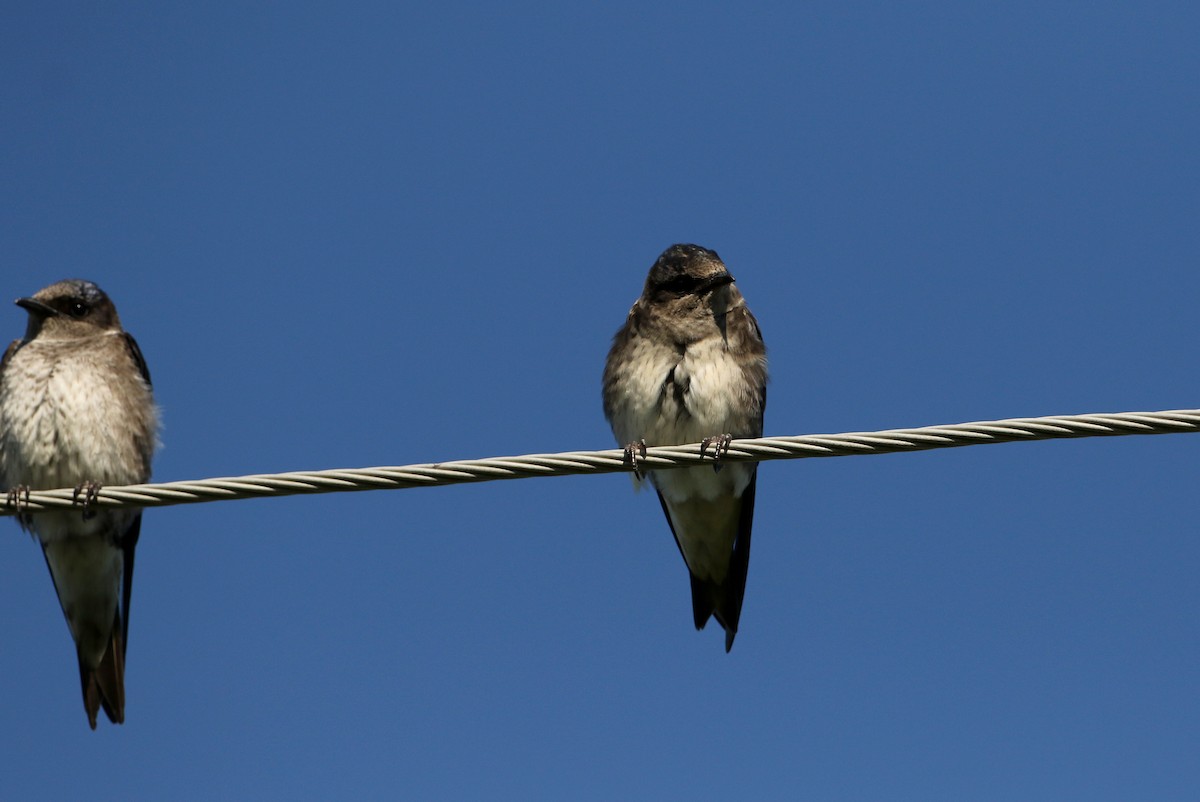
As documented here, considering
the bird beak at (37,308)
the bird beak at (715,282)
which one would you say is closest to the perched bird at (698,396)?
the bird beak at (715,282)

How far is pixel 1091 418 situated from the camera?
508 cm

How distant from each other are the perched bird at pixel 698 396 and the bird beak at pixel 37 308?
3373 mm

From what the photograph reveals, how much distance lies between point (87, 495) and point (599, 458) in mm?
2819

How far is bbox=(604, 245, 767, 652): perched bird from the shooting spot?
310 inches

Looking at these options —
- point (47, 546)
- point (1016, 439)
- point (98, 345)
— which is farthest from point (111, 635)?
point (1016, 439)

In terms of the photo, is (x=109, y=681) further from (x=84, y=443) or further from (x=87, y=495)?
(x=87, y=495)

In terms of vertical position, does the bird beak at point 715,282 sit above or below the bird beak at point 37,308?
above

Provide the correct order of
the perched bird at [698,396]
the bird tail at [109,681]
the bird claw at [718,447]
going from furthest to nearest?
1. the bird tail at [109,681]
2. the perched bird at [698,396]
3. the bird claw at [718,447]

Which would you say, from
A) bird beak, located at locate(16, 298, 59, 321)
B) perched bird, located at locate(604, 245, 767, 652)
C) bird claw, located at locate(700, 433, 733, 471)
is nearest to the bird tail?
bird beak, located at locate(16, 298, 59, 321)

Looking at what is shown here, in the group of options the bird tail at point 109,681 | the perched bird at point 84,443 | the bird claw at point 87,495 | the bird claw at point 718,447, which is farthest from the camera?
the bird tail at point 109,681

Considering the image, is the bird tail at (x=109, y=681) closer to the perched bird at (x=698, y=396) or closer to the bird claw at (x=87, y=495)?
the bird claw at (x=87, y=495)

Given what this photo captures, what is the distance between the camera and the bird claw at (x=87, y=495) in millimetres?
5947

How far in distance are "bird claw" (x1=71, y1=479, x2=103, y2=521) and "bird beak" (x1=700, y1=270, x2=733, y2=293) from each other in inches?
141

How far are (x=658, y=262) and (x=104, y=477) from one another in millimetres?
3515
